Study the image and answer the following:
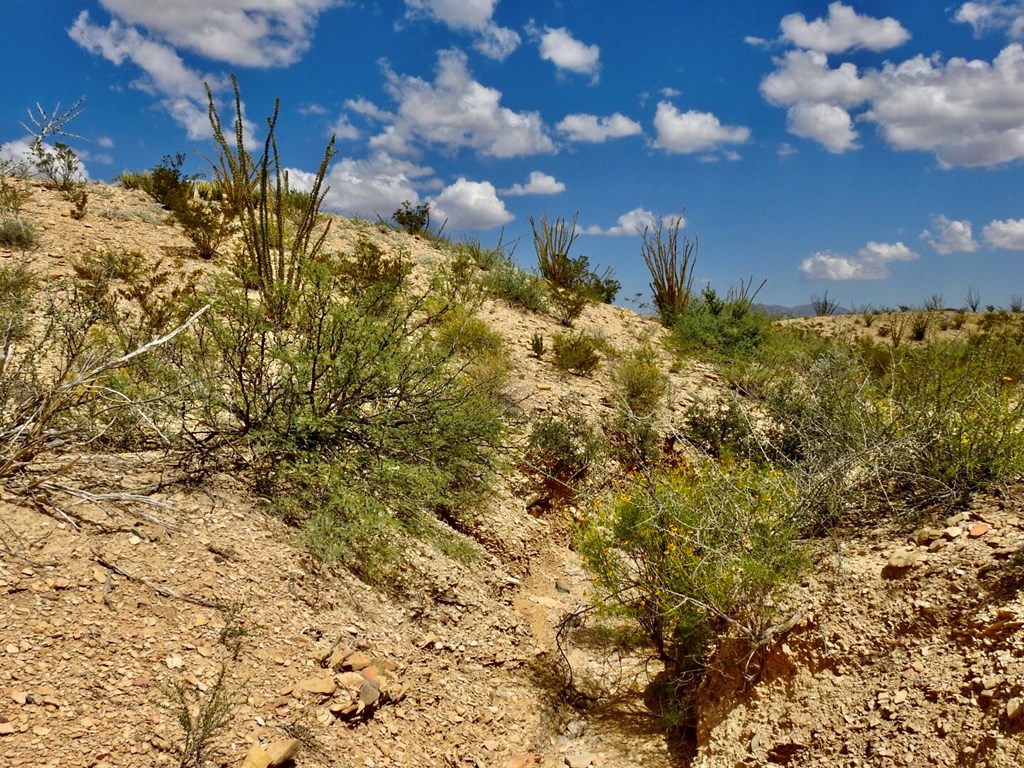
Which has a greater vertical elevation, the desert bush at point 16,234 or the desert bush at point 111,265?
the desert bush at point 16,234

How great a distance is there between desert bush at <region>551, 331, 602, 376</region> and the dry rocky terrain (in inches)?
181

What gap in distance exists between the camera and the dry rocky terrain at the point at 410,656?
2.68 metres

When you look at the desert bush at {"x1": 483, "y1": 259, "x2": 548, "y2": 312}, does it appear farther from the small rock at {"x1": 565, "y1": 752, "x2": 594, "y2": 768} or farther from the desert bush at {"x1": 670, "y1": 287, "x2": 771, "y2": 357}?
the small rock at {"x1": 565, "y1": 752, "x2": 594, "y2": 768}

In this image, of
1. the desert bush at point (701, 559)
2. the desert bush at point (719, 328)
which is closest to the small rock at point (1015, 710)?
the desert bush at point (701, 559)

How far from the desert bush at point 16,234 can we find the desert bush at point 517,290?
6.51 metres

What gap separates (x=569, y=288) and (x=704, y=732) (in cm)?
1019

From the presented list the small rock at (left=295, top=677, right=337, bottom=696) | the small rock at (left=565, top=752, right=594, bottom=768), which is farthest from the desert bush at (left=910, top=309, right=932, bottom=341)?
the small rock at (left=295, top=677, right=337, bottom=696)

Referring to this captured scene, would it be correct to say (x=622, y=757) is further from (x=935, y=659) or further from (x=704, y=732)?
(x=935, y=659)

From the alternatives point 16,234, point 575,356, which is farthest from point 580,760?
point 16,234

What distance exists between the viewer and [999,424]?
405cm

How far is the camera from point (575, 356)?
920cm

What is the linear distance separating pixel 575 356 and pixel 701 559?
5275mm

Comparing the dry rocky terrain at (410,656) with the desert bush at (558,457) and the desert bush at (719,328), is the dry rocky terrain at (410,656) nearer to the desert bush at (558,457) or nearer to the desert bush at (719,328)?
the desert bush at (558,457)

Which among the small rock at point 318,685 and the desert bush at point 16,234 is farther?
the desert bush at point 16,234
